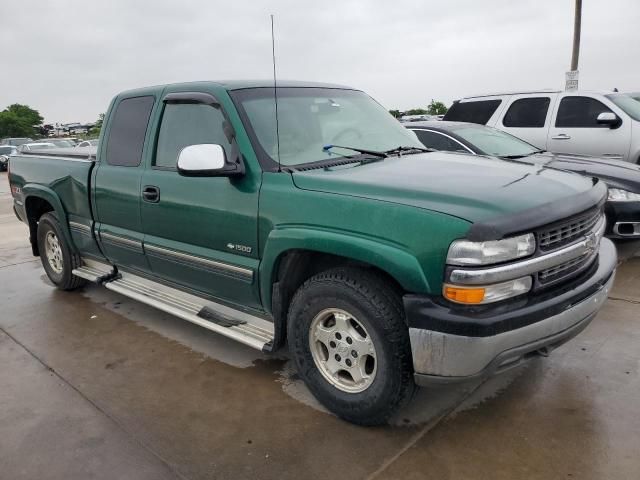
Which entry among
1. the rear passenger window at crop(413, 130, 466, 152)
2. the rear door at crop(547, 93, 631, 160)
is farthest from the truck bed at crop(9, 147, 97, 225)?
the rear door at crop(547, 93, 631, 160)

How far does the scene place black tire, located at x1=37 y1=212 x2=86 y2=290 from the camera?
16.6ft

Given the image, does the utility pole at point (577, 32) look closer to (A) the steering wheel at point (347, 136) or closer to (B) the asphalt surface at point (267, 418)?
(B) the asphalt surface at point (267, 418)

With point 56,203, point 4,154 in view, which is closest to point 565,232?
point 56,203

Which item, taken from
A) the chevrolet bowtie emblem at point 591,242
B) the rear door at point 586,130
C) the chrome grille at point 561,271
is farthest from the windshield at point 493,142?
the chrome grille at point 561,271

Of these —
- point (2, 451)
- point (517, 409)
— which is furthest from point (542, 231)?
point (2, 451)

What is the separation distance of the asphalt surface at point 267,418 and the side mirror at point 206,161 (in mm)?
1332

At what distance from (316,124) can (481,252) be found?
5.25 feet

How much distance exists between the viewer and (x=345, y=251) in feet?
8.56

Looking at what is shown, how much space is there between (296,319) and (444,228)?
3.37ft

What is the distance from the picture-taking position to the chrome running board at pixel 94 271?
462 centimetres

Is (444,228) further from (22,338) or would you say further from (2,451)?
(22,338)

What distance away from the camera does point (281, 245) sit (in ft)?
9.50

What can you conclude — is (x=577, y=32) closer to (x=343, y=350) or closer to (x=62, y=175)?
(x=62, y=175)

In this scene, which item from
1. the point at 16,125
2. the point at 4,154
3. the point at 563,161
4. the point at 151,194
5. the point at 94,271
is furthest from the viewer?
the point at 16,125
